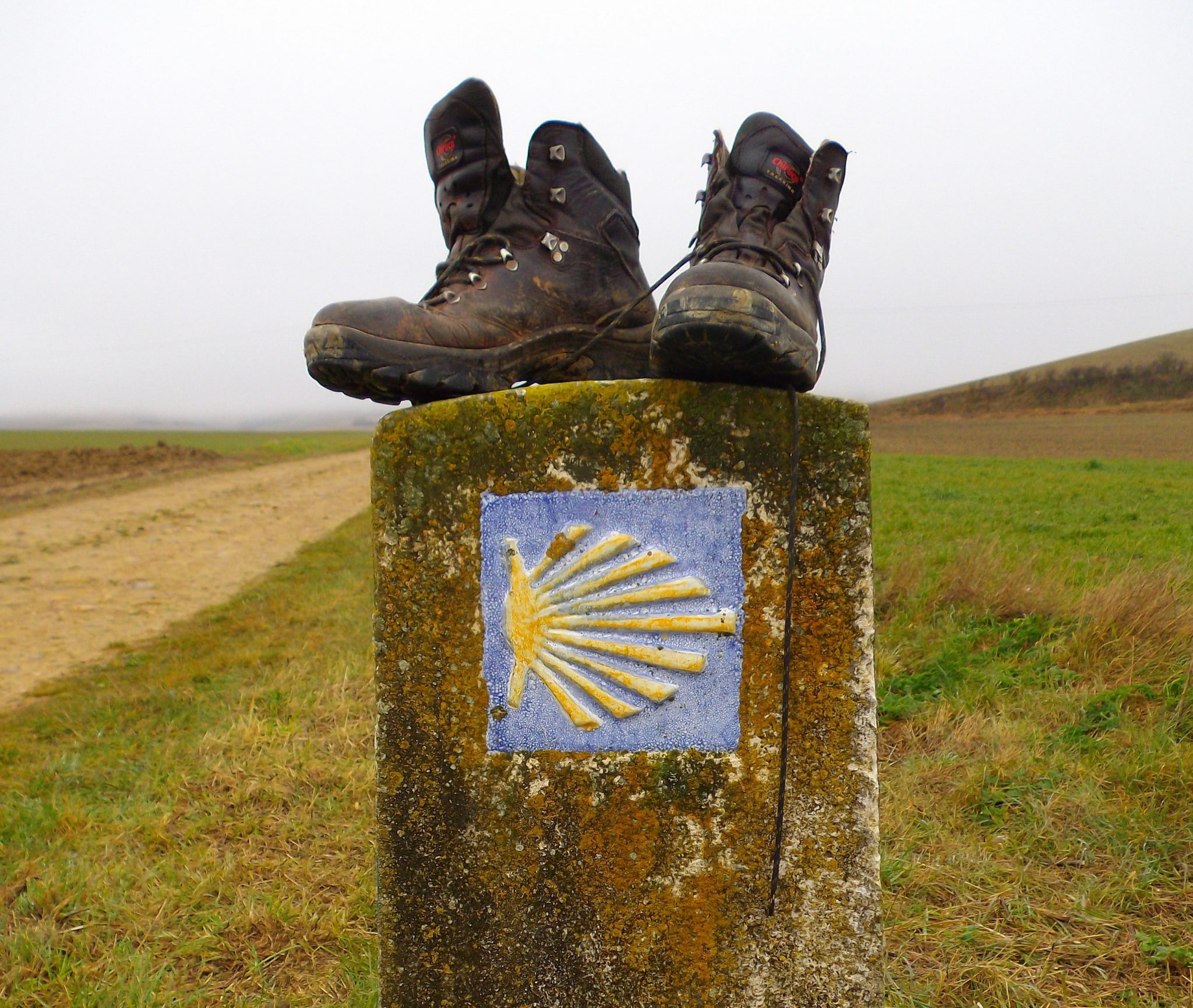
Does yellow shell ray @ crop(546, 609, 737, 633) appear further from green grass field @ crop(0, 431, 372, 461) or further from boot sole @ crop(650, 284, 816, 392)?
green grass field @ crop(0, 431, 372, 461)

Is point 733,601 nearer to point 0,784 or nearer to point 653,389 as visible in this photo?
point 653,389

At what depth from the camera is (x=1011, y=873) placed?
2082 millimetres

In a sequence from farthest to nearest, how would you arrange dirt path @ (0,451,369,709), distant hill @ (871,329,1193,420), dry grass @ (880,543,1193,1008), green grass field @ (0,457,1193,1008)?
1. distant hill @ (871,329,1193,420)
2. dirt path @ (0,451,369,709)
3. green grass field @ (0,457,1193,1008)
4. dry grass @ (880,543,1193,1008)

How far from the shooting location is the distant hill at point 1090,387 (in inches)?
306

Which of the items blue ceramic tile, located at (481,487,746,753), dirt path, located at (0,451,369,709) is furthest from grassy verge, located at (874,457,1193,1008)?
dirt path, located at (0,451,369,709)

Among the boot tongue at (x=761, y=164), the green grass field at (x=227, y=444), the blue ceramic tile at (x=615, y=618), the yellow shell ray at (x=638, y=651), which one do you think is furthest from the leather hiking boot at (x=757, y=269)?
the green grass field at (x=227, y=444)

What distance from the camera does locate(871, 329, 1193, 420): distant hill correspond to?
777cm

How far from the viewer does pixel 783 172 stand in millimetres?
1489

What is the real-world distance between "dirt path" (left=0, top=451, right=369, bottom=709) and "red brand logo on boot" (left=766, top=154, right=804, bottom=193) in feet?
15.3

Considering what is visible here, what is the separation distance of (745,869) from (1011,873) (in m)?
1.16

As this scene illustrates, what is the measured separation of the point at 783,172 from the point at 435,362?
0.70 meters

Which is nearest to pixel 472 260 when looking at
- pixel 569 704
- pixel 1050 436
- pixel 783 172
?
pixel 783 172

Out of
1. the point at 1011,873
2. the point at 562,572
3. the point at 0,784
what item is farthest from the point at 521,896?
the point at 0,784

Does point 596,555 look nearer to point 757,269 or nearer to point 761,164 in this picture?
point 757,269
